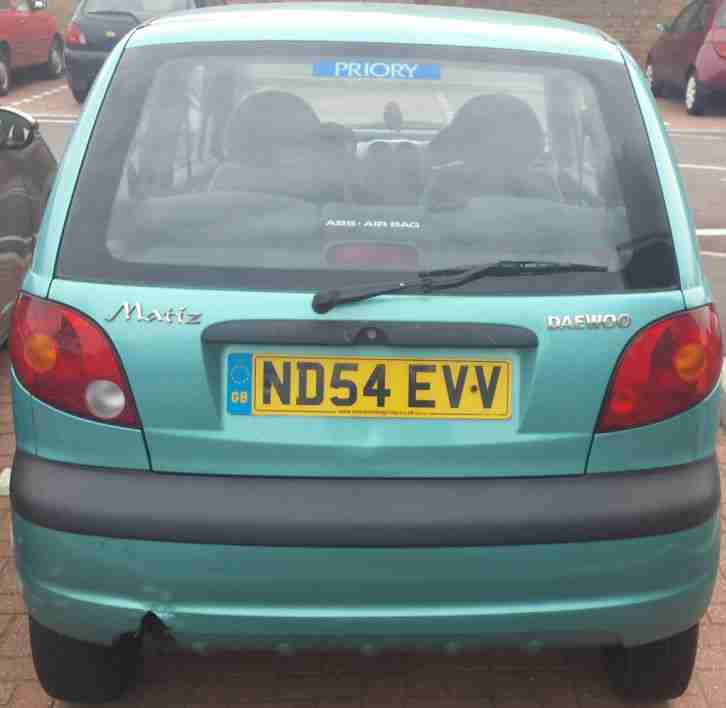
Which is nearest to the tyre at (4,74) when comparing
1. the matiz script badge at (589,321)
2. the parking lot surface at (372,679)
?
the parking lot surface at (372,679)

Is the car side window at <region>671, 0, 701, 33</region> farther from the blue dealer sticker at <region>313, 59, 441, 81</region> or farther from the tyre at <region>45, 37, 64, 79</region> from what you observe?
the blue dealer sticker at <region>313, 59, 441, 81</region>

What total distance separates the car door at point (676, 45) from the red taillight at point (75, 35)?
7.97 meters

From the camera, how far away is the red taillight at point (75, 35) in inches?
661

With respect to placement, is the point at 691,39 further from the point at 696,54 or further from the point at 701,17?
the point at 696,54

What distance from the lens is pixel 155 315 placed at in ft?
8.57

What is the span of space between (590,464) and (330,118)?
130 cm

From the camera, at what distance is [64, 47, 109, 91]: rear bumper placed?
1681 cm

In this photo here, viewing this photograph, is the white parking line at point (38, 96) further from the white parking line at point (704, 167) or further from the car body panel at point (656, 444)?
the car body panel at point (656, 444)

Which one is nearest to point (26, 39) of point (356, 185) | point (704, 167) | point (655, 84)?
point (655, 84)

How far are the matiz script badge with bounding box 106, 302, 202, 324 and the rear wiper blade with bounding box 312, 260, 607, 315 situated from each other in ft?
0.82

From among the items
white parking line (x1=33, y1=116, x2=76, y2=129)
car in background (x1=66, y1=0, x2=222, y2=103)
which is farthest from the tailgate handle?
car in background (x1=66, y1=0, x2=222, y2=103)

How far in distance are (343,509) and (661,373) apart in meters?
0.72

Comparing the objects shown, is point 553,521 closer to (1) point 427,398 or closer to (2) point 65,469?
(1) point 427,398

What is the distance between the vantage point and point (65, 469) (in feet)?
8.76
